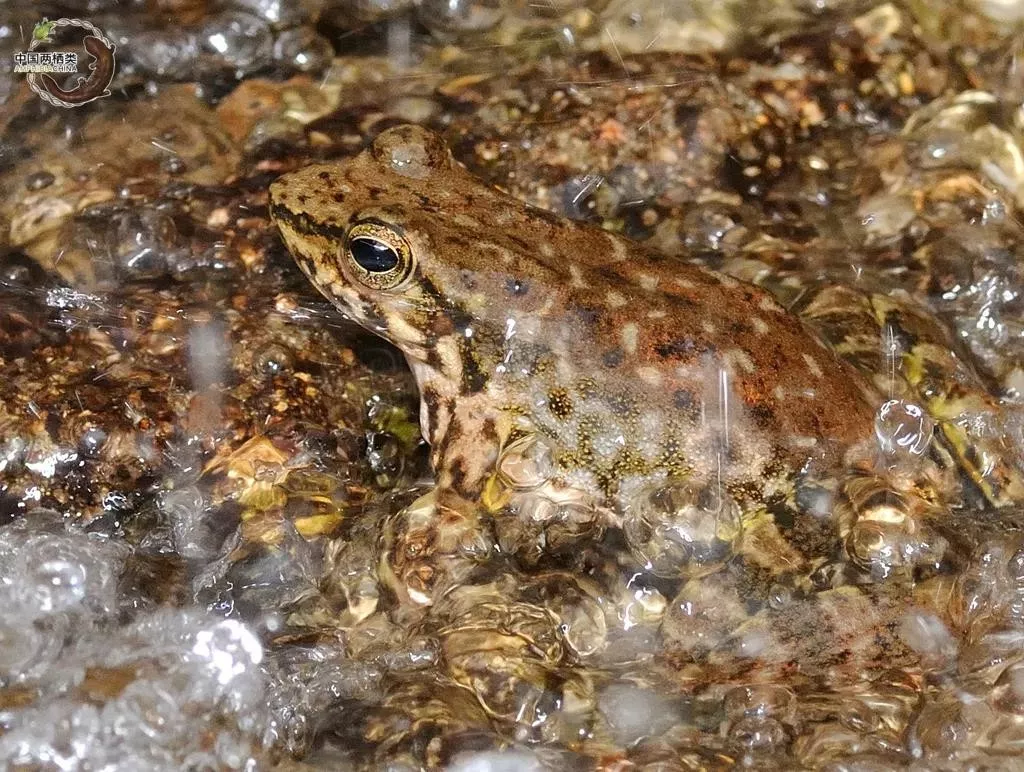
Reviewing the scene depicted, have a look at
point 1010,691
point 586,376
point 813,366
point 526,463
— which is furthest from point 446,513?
point 1010,691

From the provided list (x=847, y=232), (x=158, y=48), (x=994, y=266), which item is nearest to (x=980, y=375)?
(x=994, y=266)

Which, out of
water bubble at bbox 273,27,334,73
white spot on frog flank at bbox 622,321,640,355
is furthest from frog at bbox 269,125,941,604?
water bubble at bbox 273,27,334,73

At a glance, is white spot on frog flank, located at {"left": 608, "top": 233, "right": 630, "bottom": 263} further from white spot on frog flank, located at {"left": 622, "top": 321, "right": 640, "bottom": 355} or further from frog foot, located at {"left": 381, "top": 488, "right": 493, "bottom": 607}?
frog foot, located at {"left": 381, "top": 488, "right": 493, "bottom": 607}

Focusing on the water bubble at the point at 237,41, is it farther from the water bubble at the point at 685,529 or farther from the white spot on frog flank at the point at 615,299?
the water bubble at the point at 685,529

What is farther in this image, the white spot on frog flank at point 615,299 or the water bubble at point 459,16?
the water bubble at point 459,16

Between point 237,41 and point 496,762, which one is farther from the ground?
point 237,41

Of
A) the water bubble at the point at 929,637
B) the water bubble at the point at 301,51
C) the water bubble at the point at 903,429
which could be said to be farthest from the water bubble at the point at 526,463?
the water bubble at the point at 301,51

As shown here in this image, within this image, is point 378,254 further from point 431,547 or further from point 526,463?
point 431,547
